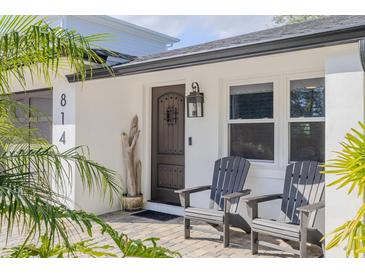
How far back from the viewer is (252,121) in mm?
4969

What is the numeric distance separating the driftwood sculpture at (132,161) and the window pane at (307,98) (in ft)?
9.23

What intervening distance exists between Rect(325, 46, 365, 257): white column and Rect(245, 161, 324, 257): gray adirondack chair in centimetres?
25

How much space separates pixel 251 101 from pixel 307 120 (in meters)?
0.87

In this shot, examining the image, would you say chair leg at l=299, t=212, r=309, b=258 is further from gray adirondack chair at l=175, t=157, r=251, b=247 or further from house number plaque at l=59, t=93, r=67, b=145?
house number plaque at l=59, t=93, r=67, b=145

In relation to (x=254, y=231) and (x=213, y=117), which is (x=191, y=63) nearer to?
(x=213, y=117)

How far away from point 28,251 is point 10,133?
102 cm

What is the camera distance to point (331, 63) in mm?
3275

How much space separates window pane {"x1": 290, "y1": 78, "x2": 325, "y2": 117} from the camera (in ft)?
14.5

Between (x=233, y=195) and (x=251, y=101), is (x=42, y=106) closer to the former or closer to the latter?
(x=251, y=101)

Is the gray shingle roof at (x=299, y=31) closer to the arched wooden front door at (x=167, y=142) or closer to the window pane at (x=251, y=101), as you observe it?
the window pane at (x=251, y=101)

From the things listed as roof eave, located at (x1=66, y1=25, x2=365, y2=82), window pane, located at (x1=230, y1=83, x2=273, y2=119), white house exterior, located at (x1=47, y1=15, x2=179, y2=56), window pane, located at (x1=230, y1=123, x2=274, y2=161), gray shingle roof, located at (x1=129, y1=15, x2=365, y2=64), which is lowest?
window pane, located at (x1=230, y1=123, x2=274, y2=161)

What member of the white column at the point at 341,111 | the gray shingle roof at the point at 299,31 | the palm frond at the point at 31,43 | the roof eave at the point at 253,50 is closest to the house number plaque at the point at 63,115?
the roof eave at the point at 253,50

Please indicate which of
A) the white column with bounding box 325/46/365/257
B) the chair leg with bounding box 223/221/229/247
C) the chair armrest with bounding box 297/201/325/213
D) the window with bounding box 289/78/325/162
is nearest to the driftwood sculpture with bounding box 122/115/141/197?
the chair leg with bounding box 223/221/229/247
